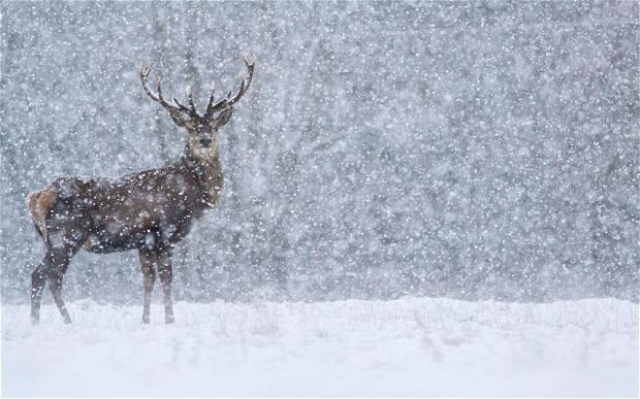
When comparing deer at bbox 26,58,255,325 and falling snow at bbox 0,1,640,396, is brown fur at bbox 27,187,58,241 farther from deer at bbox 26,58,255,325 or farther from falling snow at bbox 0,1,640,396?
falling snow at bbox 0,1,640,396

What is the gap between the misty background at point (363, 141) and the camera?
10758 mm

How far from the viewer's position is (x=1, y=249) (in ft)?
36.4

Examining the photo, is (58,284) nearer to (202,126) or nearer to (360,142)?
(202,126)

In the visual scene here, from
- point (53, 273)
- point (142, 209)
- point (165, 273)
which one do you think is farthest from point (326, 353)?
point (53, 273)

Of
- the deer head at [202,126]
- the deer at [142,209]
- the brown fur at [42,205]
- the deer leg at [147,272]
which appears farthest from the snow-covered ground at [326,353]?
the deer head at [202,126]

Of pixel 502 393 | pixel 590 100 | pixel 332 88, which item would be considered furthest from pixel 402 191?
pixel 502 393

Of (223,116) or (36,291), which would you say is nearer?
(36,291)

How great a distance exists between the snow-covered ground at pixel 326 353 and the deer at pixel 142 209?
58 cm

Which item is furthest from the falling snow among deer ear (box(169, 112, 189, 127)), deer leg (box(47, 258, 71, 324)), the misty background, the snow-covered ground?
deer ear (box(169, 112, 189, 127))

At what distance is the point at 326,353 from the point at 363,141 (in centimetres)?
381

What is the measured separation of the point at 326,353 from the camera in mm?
7766

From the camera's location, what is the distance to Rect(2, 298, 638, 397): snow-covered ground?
6805 mm

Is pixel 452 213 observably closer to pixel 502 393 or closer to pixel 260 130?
pixel 260 130

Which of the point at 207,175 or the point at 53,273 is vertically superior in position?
the point at 207,175
